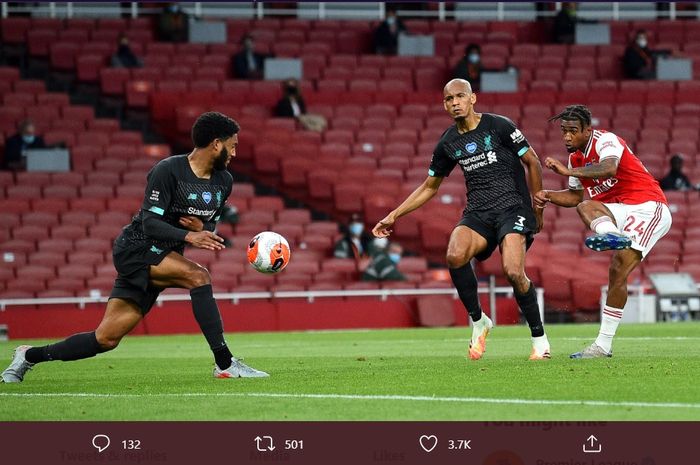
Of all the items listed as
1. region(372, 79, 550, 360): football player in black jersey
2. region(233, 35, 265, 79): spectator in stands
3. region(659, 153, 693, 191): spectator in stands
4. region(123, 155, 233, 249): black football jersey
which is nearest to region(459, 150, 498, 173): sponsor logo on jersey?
region(372, 79, 550, 360): football player in black jersey

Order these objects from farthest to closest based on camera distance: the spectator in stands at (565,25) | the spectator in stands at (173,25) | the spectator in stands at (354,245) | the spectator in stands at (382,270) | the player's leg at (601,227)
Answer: the spectator in stands at (565,25) → the spectator in stands at (173,25) → the spectator in stands at (354,245) → the spectator in stands at (382,270) → the player's leg at (601,227)

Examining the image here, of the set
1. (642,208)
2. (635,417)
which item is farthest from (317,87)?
(635,417)

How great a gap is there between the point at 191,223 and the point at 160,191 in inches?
15.2

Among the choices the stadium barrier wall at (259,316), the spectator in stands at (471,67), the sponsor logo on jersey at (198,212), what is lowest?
the stadium barrier wall at (259,316)

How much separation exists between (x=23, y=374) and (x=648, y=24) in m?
25.9

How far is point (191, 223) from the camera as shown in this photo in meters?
10.1

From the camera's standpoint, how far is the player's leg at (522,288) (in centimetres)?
1091

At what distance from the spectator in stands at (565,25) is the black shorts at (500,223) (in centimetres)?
2191

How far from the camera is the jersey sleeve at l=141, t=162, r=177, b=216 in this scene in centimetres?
981

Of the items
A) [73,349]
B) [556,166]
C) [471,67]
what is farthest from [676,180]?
[73,349]

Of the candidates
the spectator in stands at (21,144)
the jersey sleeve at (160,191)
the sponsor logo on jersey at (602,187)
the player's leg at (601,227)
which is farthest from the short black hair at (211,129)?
the spectator in stands at (21,144)

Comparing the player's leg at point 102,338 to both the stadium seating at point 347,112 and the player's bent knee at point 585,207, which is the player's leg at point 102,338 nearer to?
the player's bent knee at point 585,207

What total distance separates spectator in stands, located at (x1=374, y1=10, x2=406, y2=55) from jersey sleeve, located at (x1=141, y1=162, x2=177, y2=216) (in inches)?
840
